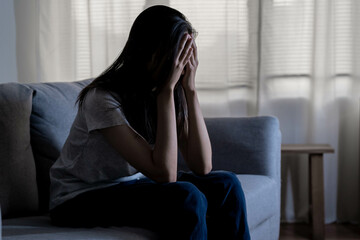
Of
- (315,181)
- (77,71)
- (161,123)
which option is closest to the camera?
(161,123)

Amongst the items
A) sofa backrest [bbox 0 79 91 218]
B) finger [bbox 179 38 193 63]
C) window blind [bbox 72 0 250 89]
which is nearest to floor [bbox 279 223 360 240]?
window blind [bbox 72 0 250 89]

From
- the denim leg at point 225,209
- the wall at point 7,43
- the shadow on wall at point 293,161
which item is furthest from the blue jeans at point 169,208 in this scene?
the wall at point 7,43

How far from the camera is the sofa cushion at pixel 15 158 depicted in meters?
1.78

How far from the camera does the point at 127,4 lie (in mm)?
3131

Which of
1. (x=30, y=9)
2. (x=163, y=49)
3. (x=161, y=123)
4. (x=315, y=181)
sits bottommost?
(x=315, y=181)

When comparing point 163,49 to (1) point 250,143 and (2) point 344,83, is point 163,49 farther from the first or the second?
(2) point 344,83

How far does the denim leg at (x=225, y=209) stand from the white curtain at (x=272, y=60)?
1.41 m

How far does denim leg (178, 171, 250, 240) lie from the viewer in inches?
64.1

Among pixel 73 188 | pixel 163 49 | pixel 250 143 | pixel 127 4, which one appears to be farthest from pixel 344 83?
pixel 73 188

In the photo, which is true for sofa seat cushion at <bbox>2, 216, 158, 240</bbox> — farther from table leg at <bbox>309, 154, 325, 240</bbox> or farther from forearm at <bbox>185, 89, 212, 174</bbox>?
table leg at <bbox>309, 154, 325, 240</bbox>

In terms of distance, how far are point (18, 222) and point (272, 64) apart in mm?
1761

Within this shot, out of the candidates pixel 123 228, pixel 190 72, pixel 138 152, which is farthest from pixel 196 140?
pixel 123 228

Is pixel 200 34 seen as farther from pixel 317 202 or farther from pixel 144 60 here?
pixel 144 60

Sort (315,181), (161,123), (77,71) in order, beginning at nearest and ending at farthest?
(161,123)
(315,181)
(77,71)
